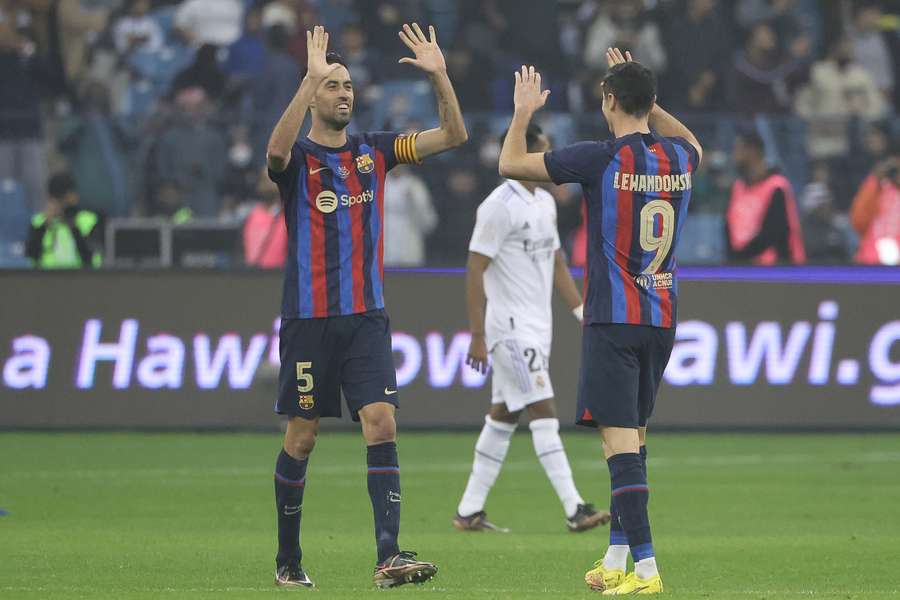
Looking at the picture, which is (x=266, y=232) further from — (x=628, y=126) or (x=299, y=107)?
(x=628, y=126)

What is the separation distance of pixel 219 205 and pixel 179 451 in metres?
6.00

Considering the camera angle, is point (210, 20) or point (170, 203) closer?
point (170, 203)

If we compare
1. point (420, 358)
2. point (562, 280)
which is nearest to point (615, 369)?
point (562, 280)

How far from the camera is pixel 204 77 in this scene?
22.2 m

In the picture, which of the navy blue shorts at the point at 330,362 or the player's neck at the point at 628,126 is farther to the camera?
the navy blue shorts at the point at 330,362

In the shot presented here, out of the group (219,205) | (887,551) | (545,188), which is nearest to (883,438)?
(545,188)

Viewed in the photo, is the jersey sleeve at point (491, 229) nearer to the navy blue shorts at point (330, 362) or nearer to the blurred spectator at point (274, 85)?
the navy blue shorts at point (330, 362)

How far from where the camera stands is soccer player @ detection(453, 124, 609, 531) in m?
11.4

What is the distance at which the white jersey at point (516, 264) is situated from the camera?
1162cm

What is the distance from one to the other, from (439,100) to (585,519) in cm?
358

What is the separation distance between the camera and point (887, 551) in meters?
9.75

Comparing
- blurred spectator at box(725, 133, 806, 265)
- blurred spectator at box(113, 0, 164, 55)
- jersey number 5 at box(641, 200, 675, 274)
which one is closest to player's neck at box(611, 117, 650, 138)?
jersey number 5 at box(641, 200, 675, 274)

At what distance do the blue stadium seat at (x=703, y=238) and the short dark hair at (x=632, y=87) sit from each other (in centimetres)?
1264

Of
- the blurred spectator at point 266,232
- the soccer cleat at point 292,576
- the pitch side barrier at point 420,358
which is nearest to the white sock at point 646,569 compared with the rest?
the soccer cleat at point 292,576
